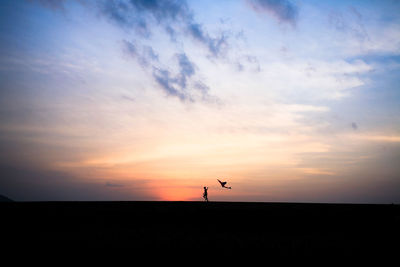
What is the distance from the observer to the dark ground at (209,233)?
546 inches

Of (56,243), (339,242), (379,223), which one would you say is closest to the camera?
(56,243)

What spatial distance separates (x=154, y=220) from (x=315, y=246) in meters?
12.5

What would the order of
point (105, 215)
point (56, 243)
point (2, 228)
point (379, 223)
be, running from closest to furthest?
point (56, 243), point (2, 228), point (379, 223), point (105, 215)

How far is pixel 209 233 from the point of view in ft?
57.7

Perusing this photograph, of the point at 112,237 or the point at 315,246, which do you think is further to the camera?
the point at 112,237

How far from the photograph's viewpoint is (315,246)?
14641 millimetres

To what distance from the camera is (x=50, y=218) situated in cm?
2228

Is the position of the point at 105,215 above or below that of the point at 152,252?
above

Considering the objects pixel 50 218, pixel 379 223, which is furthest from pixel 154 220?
pixel 379 223

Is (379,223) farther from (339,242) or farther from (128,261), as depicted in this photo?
(128,261)

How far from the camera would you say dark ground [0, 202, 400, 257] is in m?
13.9

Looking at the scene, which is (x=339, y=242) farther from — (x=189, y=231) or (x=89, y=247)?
(x=89, y=247)

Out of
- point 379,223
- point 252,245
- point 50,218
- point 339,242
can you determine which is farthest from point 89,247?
point 379,223

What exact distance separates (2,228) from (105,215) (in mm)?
7880
